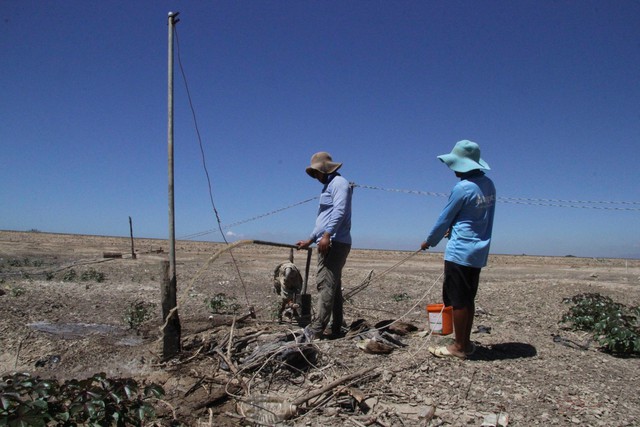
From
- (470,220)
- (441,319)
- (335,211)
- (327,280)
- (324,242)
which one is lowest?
(441,319)

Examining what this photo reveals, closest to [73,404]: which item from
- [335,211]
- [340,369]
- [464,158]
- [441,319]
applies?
[340,369]

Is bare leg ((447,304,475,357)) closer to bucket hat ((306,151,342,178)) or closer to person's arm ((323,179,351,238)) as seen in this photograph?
person's arm ((323,179,351,238))

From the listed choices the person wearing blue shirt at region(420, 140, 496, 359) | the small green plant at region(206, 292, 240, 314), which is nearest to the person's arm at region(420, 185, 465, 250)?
the person wearing blue shirt at region(420, 140, 496, 359)

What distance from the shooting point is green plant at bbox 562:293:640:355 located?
4.41 metres

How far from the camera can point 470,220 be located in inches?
154

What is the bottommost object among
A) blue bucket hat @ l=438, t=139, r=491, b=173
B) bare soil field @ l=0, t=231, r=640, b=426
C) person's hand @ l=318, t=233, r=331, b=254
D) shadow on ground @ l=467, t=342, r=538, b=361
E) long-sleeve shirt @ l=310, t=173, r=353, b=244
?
bare soil field @ l=0, t=231, r=640, b=426

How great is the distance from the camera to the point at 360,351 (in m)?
4.23

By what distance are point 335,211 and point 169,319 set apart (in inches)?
74.8

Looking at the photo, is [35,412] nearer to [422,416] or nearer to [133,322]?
[422,416]

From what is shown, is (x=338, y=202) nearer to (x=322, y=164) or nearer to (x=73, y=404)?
(x=322, y=164)

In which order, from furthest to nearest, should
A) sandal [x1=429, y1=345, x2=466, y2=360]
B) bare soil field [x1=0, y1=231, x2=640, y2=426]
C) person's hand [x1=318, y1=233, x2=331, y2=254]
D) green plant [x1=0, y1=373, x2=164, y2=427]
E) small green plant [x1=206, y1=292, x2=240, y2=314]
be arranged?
small green plant [x1=206, y1=292, x2=240, y2=314] → person's hand [x1=318, y1=233, x2=331, y2=254] → sandal [x1=429, y1=345, x2=466, y2=360] → bare soil field [x1=0, y1=231, x2=640, y2=426] → green plant [x1=0, y1=373, x2=164, y2=427]

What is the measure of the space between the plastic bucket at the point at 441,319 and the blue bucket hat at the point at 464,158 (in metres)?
1.44

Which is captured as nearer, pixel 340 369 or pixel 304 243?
pixel 340 369

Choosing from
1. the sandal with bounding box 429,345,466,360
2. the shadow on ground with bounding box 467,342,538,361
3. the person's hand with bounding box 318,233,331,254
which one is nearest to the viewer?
the sandal with bounding box 429,345,466,360
